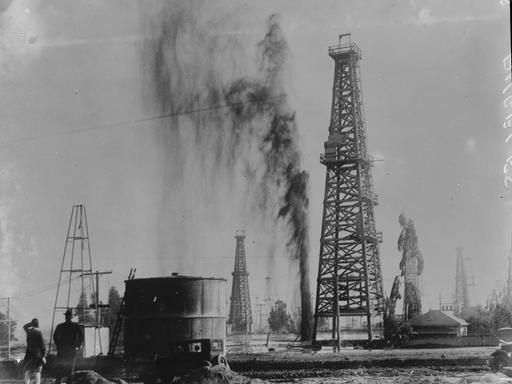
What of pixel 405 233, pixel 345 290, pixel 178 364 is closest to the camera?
pixel 178 364

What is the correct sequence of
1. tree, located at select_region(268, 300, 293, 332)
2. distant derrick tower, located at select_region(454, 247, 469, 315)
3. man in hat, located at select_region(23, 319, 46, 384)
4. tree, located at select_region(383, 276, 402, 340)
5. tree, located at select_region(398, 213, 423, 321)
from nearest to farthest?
man in hat, located at select_region(23, 319, 46, 384)
tree, located at select_region(383, 276, 402, 340)
tree, located at select_region(398, 213, 423, 321)
distant derrick tower, located at select_region(454, 247, 469, 315)
tree, located at select_region(268, 300, 293, 332)

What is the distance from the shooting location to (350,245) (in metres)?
46.5

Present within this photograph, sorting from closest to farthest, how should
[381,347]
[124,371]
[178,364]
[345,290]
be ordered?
[178,364]
[124,371]
[381,347]
[345,290]

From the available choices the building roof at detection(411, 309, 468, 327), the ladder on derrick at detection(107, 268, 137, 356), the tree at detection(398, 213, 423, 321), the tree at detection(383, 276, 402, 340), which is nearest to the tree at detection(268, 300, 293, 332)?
the tree at detection(398, 213, 423, 321)

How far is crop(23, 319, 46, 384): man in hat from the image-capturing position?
A: 12.3 meters

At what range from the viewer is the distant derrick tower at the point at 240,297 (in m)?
84.4

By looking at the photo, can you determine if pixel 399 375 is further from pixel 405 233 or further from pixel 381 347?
pixel 405 233

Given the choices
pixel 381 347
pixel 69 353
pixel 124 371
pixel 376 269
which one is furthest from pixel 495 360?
pixel 376 269

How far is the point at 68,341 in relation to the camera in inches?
512

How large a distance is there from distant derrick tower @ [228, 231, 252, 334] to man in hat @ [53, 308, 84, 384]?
7088cm

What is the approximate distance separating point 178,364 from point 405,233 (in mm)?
44144

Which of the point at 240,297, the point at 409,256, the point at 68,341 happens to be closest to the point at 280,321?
the point at 240,297

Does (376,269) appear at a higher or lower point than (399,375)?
higher

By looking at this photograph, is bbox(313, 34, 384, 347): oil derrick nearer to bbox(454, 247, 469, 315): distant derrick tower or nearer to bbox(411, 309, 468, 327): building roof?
bbox(411, 309, 468, 327): building roof
